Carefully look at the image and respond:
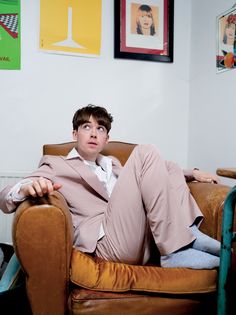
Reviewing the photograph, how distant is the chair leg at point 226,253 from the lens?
2.65 ft

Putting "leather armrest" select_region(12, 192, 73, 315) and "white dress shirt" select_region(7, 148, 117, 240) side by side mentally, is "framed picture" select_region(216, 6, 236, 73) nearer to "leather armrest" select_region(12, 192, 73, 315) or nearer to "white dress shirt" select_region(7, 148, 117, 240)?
"white dress shirt" select_region(7, 148, 117, 240)

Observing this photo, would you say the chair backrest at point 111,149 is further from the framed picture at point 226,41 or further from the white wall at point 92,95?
the framed picture at point 226,41

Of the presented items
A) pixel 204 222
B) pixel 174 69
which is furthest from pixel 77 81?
pixel 204 222

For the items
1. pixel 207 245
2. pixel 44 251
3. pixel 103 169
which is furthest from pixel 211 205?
pixel 44 251

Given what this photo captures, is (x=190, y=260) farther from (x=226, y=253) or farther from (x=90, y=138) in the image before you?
(x=90, y=138)

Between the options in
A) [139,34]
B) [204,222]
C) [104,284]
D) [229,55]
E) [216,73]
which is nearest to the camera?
[104,284]

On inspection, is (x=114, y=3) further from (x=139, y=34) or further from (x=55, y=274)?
(x=55, y=274)

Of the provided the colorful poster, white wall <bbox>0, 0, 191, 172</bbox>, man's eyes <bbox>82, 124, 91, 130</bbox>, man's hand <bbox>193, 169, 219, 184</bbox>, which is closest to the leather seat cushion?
man's hand <bbox>193, 169, 219, 184</bbox>

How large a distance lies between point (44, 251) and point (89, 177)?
0.42m

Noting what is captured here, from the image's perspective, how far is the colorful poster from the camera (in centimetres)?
170

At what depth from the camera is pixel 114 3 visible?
1.83 metres

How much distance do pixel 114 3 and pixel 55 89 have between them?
0.66 metres

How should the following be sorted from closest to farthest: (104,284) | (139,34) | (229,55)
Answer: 1. (104,284)
2. (229,55)
3. (139,34)

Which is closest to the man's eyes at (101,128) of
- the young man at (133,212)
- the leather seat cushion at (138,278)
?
the young man at (133,212)
